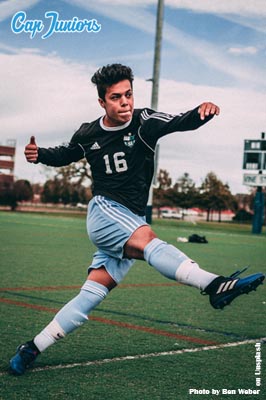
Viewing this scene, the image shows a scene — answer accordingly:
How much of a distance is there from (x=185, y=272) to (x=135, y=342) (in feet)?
6.26

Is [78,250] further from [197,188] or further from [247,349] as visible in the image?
[197,188]

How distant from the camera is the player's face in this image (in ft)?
14.0

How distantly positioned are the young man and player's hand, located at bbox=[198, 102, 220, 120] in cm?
29

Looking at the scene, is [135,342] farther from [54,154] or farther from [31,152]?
[31,152]

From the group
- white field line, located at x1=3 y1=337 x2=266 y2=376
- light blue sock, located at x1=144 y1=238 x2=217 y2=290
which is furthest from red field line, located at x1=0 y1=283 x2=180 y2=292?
light blue sock, located at x1=144 y1=238 x2=217 y2=290

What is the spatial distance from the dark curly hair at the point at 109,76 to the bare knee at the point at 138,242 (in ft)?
2.99

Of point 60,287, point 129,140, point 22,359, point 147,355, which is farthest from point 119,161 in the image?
point 60,287

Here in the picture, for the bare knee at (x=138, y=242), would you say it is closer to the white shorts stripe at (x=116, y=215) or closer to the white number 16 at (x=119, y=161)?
the white shorts stripe at (x=116, y=215)

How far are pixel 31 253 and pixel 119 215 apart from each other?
9742 millimetres

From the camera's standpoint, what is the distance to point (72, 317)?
4.39 metres

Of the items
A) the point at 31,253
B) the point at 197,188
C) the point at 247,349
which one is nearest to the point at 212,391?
the point at 247,349

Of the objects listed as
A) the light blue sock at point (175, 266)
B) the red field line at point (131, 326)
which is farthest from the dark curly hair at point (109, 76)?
the red field line at point (131, 326)

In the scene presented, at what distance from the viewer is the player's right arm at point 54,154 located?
15.1 feet

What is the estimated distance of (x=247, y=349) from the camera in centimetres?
552
